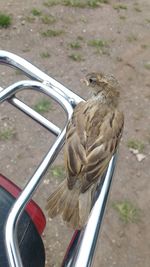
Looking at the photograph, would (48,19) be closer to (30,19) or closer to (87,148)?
(30,19)

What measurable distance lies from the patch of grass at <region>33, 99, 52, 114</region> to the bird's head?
7.62ft

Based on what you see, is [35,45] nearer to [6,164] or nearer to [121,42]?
[121,42]

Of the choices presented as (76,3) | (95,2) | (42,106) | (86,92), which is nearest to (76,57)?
(86,92)

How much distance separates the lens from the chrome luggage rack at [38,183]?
3.66 feet

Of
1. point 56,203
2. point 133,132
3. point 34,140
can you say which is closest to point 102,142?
point 56,203

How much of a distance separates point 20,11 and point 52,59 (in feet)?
2.91

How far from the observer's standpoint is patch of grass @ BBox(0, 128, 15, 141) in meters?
3.96

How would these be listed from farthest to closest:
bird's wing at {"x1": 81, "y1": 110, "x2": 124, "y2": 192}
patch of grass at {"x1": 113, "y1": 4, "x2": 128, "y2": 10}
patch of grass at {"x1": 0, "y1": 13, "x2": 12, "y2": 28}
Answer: patch of grass at {"x1": 113, "y1": 4, "x2": 128, "y2": 10}
patch of grass at {"x1": 0, "y1": 13, "x2": 12, "y2": 28}
bird's wing at {"x1": 81, "y1": 110, "x2": 124, "y2": 192}

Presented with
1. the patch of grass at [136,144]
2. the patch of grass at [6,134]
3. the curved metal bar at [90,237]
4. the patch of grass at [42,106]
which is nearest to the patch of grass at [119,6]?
the patch of grass at [42,106]

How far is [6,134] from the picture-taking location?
400cm

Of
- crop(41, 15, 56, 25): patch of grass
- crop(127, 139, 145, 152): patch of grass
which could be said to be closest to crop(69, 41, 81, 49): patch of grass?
crop(41, 15, 56, 25): patch of grass

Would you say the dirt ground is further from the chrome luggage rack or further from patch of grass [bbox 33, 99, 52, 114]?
the chrome luggage rack

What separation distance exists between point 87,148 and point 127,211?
Answer: 203 centimetres

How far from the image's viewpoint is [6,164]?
3.79 m
